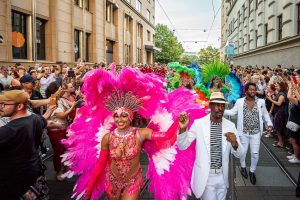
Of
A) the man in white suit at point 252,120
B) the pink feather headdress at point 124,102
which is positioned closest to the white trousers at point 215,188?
the pink feather headdress at point 124,102

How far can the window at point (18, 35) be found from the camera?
1511cm

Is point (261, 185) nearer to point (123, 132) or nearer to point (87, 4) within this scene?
point (123, 132)

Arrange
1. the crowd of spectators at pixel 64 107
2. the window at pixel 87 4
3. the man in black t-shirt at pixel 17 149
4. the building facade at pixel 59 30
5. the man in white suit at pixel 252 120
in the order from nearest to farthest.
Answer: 1. the man in black t-shirt at pixel 17 149
2. the crowd of spectators at pixel 64 107
3. the man in white suit at pixel 252 120
4. the building facade at pixel 59 30
5. the window at pixel 87 4

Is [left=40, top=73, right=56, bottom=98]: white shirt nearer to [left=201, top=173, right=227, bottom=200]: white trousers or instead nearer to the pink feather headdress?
the pink feather headdress

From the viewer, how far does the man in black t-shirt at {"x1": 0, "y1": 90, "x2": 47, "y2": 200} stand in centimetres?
357

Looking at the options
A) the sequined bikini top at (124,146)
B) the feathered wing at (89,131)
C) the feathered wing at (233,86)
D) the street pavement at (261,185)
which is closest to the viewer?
the sequined bikini top at (124,146)

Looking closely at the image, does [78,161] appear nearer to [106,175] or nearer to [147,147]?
[106,175]

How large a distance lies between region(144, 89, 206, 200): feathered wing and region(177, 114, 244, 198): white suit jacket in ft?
0.51

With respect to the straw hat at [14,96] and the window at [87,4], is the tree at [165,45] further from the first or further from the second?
the straw hat at [14,96]

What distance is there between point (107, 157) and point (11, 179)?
41.5 inches

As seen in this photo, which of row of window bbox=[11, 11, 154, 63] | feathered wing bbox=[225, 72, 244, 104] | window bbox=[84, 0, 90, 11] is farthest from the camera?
window bbox=[84, 0, 90, 11]

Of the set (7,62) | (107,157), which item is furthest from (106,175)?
(7,62)

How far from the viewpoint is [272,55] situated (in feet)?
72.6

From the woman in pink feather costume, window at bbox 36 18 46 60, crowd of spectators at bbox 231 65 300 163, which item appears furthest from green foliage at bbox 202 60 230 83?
window at bbox 36 18 46 60
